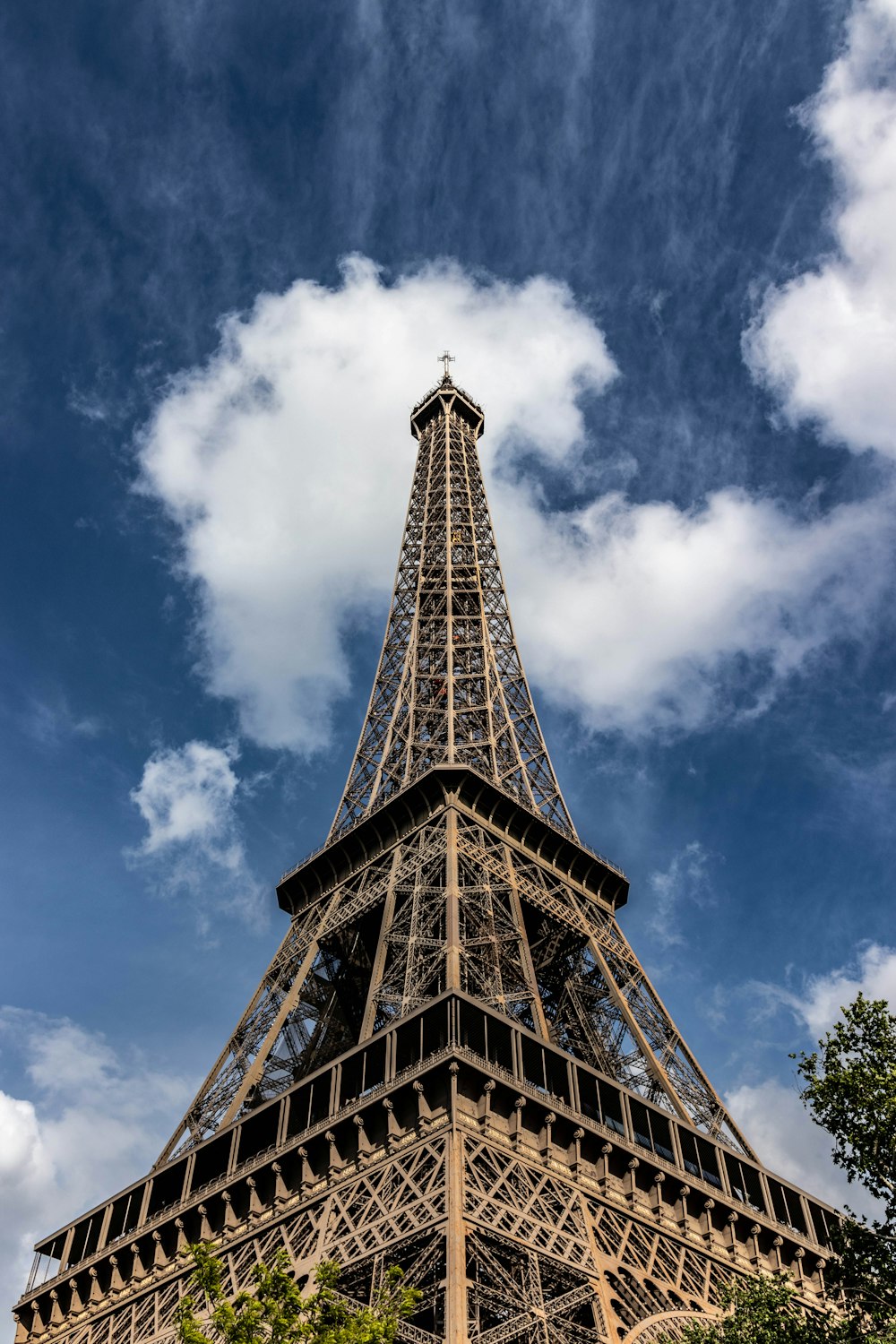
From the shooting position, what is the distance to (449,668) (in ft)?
189

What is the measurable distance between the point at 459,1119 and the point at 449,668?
29915mm

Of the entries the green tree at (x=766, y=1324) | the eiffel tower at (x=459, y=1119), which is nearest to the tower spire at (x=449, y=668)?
the eiffel tower at (x=459, y=1119)

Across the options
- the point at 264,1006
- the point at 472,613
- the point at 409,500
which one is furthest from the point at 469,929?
the point at 409,500

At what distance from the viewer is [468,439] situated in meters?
80.9

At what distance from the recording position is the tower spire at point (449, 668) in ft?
174

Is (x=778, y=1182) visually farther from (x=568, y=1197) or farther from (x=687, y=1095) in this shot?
(x=568, y=1197)

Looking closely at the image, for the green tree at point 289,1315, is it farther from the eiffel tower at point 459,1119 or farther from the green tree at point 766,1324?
the green tree at point 766,1324

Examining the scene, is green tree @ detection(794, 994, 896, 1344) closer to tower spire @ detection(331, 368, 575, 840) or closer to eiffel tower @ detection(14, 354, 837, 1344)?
eiffel tower @ detection(14, 354, 837, 1344)

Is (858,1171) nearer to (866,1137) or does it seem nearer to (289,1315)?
(866,1137)

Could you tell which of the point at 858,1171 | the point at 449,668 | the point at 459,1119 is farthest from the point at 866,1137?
the point at 449,668

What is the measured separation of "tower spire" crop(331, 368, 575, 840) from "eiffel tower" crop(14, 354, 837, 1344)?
302 millimetres

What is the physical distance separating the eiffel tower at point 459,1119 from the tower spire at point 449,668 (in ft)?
0.99

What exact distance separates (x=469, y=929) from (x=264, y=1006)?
9.69 meters

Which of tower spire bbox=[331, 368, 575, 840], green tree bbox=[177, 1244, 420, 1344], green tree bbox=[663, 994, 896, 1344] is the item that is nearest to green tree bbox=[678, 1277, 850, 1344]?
green tree bbox=[663, 994, 896, 1344]
